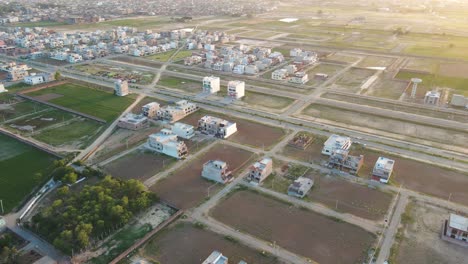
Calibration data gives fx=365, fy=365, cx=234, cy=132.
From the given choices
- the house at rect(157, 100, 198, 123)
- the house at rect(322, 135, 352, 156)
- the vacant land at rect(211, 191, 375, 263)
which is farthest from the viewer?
the house at rect(157, 100, 198, 123)

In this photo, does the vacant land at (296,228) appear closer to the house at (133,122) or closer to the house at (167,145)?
the house at (167,145)

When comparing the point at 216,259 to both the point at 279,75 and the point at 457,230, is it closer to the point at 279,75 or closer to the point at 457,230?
the point at 457,230

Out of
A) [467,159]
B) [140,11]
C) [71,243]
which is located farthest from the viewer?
[140,11]

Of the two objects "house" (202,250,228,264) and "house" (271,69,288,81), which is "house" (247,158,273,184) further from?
"house" (271,69,288,81)

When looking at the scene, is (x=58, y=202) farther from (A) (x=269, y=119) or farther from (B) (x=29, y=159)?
(A) (x=269, y=119)

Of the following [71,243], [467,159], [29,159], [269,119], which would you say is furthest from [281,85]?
[71,243]

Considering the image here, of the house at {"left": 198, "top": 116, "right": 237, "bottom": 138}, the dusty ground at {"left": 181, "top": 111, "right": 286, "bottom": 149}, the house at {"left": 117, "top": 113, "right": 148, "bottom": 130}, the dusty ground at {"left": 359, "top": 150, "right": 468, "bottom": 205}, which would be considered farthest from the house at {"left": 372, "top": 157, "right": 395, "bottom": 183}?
the house at {"left": 117, "top": 113, "right": 148, "bottom": 130}

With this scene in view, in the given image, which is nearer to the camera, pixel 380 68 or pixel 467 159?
pixel 467 159
